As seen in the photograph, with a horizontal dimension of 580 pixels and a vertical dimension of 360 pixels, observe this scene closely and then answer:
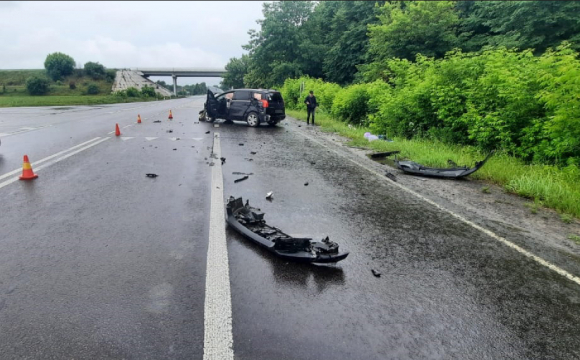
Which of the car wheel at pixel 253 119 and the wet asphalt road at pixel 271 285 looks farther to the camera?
the car wheel at pixel 253 119

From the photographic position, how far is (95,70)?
328ft

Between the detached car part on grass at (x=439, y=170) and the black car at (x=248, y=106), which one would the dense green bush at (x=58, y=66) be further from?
the detached car part on grass at (x=439, y=170)

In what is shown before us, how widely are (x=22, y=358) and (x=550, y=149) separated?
9518mm

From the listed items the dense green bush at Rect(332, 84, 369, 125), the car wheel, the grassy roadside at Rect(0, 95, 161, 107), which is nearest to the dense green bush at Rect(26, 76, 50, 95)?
the grassy roadside at Rect(0, 95, 161, 107)

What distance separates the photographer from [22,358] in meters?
2.38

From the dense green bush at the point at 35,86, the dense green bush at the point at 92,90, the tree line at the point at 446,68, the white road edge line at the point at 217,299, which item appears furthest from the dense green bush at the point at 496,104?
the dense green bush at the point at 92,90

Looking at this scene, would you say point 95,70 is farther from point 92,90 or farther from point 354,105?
point 354,105

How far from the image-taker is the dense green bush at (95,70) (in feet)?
323

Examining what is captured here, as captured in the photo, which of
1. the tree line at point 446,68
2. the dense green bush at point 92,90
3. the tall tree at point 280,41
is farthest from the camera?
the dense green bush at point 92,90

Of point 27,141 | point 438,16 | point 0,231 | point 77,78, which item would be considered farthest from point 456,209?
point 77,78

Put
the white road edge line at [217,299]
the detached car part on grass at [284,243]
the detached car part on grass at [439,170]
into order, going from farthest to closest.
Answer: the detached car part on grass at [439,170] < the detached car part on grass at [284,243] < the white road edge line at [217,299]

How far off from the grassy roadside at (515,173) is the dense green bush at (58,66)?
10896 cm

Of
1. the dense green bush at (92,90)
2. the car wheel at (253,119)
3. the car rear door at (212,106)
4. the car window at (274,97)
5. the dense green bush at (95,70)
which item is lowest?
the car wheel at (253,119)

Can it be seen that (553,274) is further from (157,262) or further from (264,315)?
(157,262)
